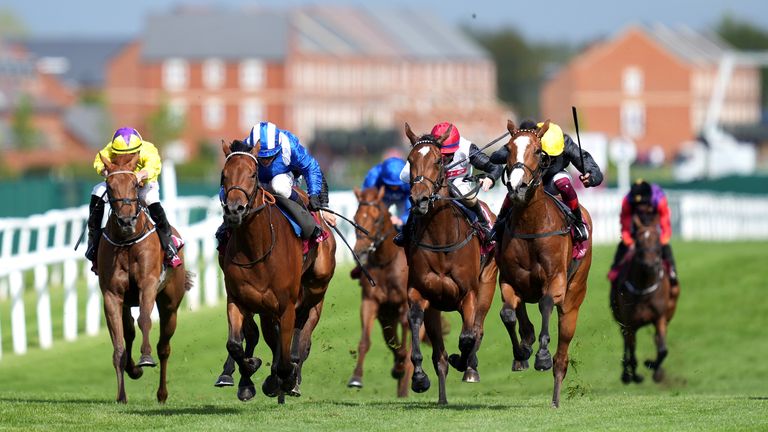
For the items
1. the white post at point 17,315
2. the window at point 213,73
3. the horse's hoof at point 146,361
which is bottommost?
the horse's hoof at point 146,361

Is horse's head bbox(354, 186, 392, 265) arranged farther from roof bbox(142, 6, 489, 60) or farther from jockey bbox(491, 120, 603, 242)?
roof bbox(142, 6, 489, 60)

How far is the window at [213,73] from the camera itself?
116875mm

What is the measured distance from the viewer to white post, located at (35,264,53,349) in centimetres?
1870

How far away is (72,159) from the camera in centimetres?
10112

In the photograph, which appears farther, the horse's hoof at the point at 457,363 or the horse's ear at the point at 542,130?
the horse's hoof at the point at 457,363

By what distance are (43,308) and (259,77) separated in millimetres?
97950

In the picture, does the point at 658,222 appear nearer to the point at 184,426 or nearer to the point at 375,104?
the point at 184,426

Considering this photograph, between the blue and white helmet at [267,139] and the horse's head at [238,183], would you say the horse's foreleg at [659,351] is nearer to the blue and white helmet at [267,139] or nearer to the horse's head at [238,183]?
the blue and white helmet at [267,139]

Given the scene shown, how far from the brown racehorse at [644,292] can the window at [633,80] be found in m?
99.3

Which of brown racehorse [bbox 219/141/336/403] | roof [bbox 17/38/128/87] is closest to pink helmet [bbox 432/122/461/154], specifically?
brown racehorse [bbox 219/141/336/403]

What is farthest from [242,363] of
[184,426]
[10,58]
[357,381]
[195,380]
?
[10,58]

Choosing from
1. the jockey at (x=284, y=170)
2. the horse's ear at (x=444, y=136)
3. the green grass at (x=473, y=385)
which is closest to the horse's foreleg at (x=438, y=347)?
the green grass at (x=473, y=385)

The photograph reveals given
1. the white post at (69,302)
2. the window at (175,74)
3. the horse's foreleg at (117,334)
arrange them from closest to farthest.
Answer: the horse's foreleg at (117,334) → the white post at (69,302) → the window at (175,74)

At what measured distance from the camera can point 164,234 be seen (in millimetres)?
13875
